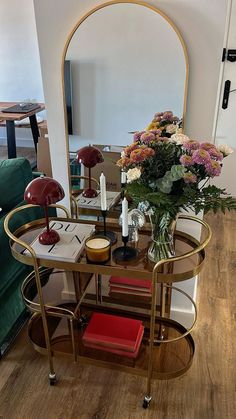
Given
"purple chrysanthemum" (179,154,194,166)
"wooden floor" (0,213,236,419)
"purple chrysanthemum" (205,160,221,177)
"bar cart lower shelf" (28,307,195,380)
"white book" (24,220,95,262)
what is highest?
"purple chrysanthemum" (179,154,194,166)

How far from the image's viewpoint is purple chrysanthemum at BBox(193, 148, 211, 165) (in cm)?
108

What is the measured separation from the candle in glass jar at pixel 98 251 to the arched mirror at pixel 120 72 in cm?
51

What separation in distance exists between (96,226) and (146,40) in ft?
2.64

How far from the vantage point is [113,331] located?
1.64 meters

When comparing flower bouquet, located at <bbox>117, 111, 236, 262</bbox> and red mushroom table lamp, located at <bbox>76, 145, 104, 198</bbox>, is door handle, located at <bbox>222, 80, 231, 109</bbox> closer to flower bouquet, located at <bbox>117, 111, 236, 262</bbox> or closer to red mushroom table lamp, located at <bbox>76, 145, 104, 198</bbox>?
red mushroom table lamp, located at <bbox>76, 145, 104, 198</bbox>

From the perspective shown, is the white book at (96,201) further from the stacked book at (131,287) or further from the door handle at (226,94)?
the door handle at (226,94)

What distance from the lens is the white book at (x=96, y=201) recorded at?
1646 mm

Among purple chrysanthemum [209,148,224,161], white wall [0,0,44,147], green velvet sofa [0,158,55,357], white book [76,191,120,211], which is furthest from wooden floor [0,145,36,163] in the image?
purple chrysanthemum [209,148,224,161]

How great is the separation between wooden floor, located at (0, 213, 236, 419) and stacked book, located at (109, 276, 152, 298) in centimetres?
39

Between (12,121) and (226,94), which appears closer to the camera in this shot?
(226,94)

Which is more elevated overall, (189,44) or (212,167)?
(189,44)

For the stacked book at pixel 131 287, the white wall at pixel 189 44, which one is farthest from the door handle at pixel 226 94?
the stacked book at pixel 131 287

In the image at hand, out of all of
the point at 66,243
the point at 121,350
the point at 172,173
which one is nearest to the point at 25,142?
the point at 66,243

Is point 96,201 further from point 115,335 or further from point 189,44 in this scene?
point 189,44
